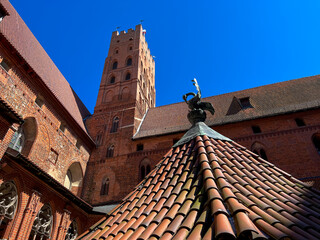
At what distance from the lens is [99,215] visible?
1150 centimetres

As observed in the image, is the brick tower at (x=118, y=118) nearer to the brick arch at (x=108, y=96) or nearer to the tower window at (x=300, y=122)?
the brick arch at (x=108, y=96)

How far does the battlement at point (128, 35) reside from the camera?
26.8m

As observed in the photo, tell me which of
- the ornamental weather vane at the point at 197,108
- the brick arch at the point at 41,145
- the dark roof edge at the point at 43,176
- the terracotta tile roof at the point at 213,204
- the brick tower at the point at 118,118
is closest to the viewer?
the terracotta tile roof at the point at 213,204

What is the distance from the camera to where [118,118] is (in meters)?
18.7

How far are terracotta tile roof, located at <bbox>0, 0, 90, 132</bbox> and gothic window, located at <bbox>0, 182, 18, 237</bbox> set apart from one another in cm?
664

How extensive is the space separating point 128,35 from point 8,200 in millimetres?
23367

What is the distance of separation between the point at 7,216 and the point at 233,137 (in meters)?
12.0

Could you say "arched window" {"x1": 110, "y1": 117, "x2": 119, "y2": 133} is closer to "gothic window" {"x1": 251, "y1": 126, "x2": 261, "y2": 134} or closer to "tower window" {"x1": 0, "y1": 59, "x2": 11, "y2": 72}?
"tower window" {"x1": 0, "y1": 59, "x2": 11, "y2": 72}

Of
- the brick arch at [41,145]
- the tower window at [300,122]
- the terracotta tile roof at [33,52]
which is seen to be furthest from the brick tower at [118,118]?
the tower window at [300,122]

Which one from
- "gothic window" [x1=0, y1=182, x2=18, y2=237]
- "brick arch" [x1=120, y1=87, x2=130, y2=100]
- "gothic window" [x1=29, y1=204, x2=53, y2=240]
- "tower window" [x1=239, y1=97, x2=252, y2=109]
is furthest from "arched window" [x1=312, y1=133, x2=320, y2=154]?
Result: "gothic window" [x1=0, y1=182, x2=18, y2=237]

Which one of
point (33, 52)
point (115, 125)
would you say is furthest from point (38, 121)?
point (115, 125)

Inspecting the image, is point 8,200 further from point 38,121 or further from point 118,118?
point 118,118

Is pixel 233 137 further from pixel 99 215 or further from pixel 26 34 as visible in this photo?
pixel 26 34

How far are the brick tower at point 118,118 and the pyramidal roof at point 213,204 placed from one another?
1134 cm
